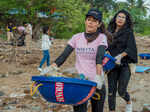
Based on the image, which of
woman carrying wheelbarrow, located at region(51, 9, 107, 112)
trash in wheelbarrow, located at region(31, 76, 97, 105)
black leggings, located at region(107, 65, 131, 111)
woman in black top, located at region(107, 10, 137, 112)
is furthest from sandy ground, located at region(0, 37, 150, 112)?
trash in wheelbarrow, located at region(31, 76, 97, 105)

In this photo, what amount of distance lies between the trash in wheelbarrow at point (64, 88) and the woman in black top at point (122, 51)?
1.40 meters

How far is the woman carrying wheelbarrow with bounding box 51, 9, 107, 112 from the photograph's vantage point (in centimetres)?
220

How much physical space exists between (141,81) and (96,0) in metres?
32.3

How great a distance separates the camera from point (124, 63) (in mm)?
3371

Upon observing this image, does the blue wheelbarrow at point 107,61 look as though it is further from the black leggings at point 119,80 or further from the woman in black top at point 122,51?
the black leggings at point 119,80

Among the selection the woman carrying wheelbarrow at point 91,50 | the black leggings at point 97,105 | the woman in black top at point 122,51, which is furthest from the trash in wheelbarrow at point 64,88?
the woman in black top at point 122,51

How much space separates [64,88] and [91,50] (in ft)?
1.88

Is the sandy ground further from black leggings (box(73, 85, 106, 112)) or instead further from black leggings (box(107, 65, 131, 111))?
black leggings (box(73, 85, 106, 112))

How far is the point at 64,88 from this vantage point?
1.84 meters

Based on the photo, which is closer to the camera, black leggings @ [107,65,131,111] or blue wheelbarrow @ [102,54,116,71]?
blue wheelbarrow @ [102,54,116,71]

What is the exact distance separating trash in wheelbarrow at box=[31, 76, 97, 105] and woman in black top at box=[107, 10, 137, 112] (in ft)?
4.59

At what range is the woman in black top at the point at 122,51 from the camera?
326 centimetres

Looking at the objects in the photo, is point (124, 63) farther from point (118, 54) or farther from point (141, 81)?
point (141, 81)

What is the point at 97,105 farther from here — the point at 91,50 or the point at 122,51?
the point at 122,51
